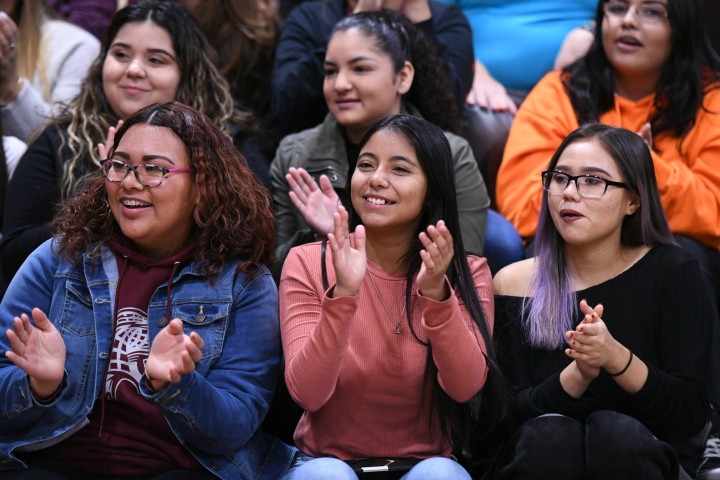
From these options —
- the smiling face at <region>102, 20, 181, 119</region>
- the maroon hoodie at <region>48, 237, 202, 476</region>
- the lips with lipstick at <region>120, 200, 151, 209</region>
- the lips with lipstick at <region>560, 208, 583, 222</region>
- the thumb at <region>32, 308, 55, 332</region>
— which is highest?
the smiling face at <region>102, 20, 181, 119</region>

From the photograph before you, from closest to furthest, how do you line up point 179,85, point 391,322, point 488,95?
point 391,322
point 179,85
point 488,95

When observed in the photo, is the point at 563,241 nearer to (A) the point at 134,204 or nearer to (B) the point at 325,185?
(B) the point at 325,185

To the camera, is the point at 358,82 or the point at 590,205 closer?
the point at 590,205

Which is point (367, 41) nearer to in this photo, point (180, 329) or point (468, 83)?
point (468, 83)

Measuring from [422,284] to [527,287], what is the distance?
471mm

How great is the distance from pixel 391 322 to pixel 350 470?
0.34 m

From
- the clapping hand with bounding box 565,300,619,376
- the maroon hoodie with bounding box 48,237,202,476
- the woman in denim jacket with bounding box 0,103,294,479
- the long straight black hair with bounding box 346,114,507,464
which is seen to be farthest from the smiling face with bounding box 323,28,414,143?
the clapping hand with bounding box 565,300,619,376

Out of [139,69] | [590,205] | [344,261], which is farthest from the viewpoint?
[139,69]

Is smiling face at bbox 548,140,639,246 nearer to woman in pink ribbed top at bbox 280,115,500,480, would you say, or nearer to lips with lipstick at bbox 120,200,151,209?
woman in pink ribbed top at bbox 280,115,500,480

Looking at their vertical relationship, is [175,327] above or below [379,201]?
below

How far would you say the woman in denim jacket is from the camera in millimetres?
2154

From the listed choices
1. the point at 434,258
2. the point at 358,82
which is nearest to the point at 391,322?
the point at 434,258

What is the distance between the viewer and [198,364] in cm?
223

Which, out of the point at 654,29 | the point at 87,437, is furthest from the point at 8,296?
the point at 654,29
